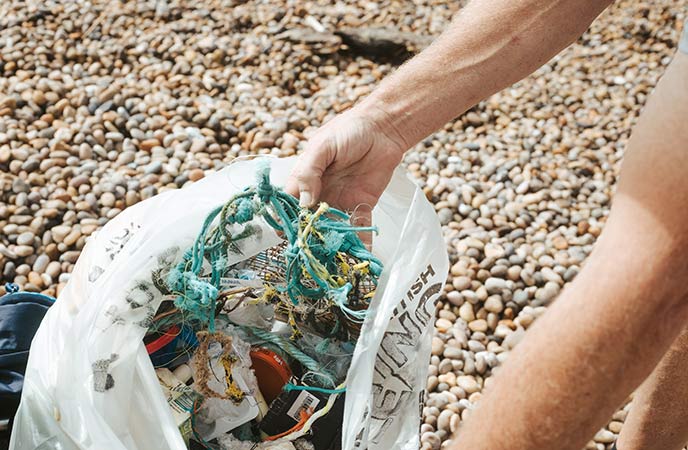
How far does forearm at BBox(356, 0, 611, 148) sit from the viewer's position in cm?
131

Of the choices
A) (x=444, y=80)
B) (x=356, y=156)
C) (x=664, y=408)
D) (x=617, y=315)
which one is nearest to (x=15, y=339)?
(x=356, y=156)

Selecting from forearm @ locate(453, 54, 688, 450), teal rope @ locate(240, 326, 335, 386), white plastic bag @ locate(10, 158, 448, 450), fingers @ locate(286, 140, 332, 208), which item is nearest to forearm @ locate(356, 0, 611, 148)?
fingers @ locate(286, 140, 332, 208)

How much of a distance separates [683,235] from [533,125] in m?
1.80

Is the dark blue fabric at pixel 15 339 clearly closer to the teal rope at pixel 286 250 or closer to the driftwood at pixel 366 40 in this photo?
the teal rope at pixel 286 250

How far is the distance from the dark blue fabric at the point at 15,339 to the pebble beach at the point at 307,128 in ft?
1.46

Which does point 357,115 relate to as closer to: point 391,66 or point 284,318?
point 284,318

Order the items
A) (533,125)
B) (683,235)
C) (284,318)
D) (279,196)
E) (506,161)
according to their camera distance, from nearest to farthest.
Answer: (683,235) → (279,196) → (284,318) → (506,161) → (533,125)

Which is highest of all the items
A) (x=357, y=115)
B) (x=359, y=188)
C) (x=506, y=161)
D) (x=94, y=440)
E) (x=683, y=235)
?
(x=683, y=235)

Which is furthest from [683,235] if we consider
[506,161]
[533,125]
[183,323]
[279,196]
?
[533,125]

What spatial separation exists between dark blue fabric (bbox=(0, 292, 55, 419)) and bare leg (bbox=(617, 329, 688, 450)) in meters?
1.13

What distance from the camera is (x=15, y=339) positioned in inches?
50.0

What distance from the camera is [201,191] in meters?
1.21

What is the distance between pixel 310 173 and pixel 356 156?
0.13 meters

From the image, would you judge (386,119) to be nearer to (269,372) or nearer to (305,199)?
(305,199)
